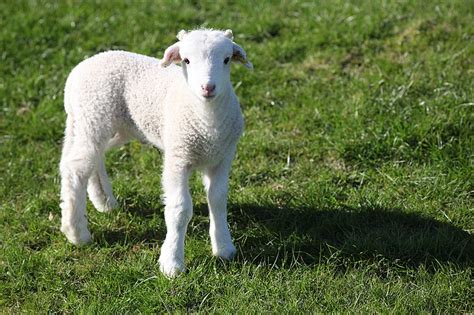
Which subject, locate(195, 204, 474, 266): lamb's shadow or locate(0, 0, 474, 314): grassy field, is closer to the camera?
locate(0, 0, 474, 314): grassy field

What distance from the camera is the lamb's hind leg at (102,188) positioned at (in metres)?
5.91

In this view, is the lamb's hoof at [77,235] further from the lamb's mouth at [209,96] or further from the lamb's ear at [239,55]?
the lamb's ear at [239,55]

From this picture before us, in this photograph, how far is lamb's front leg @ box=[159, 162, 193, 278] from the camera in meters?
5.06

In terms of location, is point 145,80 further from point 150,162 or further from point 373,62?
point 373,62

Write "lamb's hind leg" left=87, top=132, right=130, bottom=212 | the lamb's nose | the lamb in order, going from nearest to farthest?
1. the lamb's nose
2. the lamb
3. "lamb's hind leg" left=87, top=132, right=130, bottom=212

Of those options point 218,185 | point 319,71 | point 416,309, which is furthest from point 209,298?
point 319,71

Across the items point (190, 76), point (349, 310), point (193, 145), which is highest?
point (190, 76)

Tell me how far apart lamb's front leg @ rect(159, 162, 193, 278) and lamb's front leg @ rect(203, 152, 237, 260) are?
0.66 ft

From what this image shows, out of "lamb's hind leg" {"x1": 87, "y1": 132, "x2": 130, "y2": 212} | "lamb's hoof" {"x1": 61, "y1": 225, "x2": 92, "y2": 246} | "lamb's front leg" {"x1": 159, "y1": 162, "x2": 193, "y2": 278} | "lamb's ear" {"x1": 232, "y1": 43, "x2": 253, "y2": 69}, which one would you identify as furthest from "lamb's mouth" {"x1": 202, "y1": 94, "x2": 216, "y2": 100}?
"lamb's hoof" {"x1": 61, "y1": 225, "x2": 92, "y2": 246}

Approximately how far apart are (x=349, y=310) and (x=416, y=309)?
1.30 feet

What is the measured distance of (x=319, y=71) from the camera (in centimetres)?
767

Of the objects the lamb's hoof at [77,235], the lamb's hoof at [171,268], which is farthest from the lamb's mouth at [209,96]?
the lamb's hoof at [77,235]

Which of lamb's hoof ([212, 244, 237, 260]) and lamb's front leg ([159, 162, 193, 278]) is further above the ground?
lamb's front leg ([159, 162, 193, 278])

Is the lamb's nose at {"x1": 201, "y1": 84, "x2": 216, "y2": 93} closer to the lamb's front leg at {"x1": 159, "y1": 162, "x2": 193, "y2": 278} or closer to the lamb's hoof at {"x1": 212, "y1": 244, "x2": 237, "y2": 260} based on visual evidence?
the lamb's front leg at {"x1": 159, "y1": 162, "x2": 193, "y2": 278}
